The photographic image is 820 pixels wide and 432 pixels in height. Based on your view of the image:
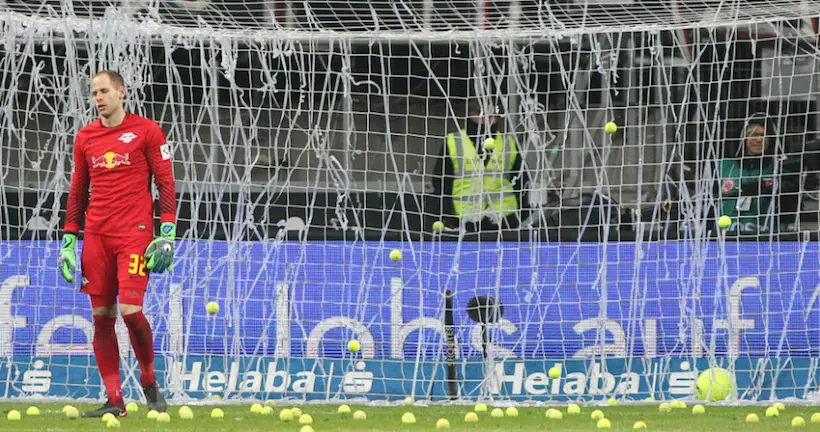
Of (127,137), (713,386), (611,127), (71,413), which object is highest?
(611,127)

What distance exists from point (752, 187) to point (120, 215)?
4.19m

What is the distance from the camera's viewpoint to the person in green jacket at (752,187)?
9.15m

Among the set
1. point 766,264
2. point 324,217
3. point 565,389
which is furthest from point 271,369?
point 766,264

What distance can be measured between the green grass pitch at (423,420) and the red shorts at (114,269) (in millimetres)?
592

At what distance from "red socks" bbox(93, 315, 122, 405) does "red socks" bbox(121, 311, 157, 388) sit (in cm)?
14

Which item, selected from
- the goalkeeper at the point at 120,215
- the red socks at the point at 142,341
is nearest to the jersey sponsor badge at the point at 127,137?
the goalkeeper at the point at 120,215

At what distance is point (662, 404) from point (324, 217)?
254 cm

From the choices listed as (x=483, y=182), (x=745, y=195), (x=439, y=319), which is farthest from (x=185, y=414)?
(x=745, y=195)

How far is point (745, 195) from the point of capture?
362 inches

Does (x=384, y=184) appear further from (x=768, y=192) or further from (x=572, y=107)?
(x=768, y=192)

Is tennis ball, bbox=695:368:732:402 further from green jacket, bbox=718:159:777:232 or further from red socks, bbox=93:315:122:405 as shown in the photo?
red socks, bbox=93:315:122:405

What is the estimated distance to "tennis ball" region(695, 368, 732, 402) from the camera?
8.50m

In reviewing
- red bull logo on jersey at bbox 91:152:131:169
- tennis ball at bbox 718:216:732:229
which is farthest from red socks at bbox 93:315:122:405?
tennis ball at bbox 718:216:732:229

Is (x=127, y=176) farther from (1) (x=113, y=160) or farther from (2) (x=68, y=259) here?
(2) (x=68, y=259)
